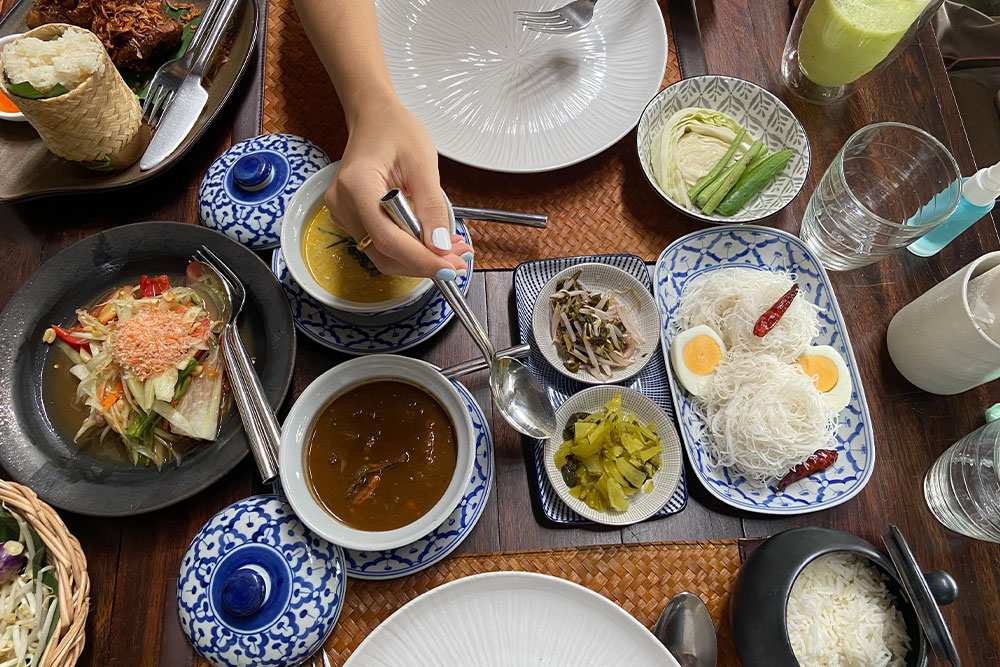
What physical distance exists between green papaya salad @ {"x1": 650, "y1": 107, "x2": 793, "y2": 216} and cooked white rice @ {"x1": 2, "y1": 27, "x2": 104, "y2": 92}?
1.32 metres

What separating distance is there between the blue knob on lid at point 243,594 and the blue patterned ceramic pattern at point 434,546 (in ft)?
0.59

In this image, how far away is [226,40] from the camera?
1.61m

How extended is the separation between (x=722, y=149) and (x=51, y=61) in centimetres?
158

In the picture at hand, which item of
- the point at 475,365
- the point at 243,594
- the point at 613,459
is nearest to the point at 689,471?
the point at 613,459

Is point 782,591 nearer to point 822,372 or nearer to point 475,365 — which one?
point 822,372

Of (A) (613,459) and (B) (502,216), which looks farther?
(B) (502,216)

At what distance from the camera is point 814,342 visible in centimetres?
147

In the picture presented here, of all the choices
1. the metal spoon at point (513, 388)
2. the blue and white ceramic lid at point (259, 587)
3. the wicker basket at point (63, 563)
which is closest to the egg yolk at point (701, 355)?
the metal spoon at point (513, 388)

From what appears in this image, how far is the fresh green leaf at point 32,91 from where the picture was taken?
1234 millimetres

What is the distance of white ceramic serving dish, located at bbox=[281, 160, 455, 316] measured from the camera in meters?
1.23

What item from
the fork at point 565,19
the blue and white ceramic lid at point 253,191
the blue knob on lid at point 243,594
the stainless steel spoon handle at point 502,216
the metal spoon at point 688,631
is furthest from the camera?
the fork at point 565,19

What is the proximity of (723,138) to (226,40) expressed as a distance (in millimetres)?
1359

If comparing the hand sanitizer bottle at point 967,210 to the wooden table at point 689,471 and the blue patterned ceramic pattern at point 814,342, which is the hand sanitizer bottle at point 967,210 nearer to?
the wooden table at point 689,471

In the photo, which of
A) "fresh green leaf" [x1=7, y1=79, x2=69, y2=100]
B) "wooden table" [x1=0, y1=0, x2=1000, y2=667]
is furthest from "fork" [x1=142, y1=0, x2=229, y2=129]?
"fresh green leaf" [x1=7, y1=79, x2=69, y2=100]
